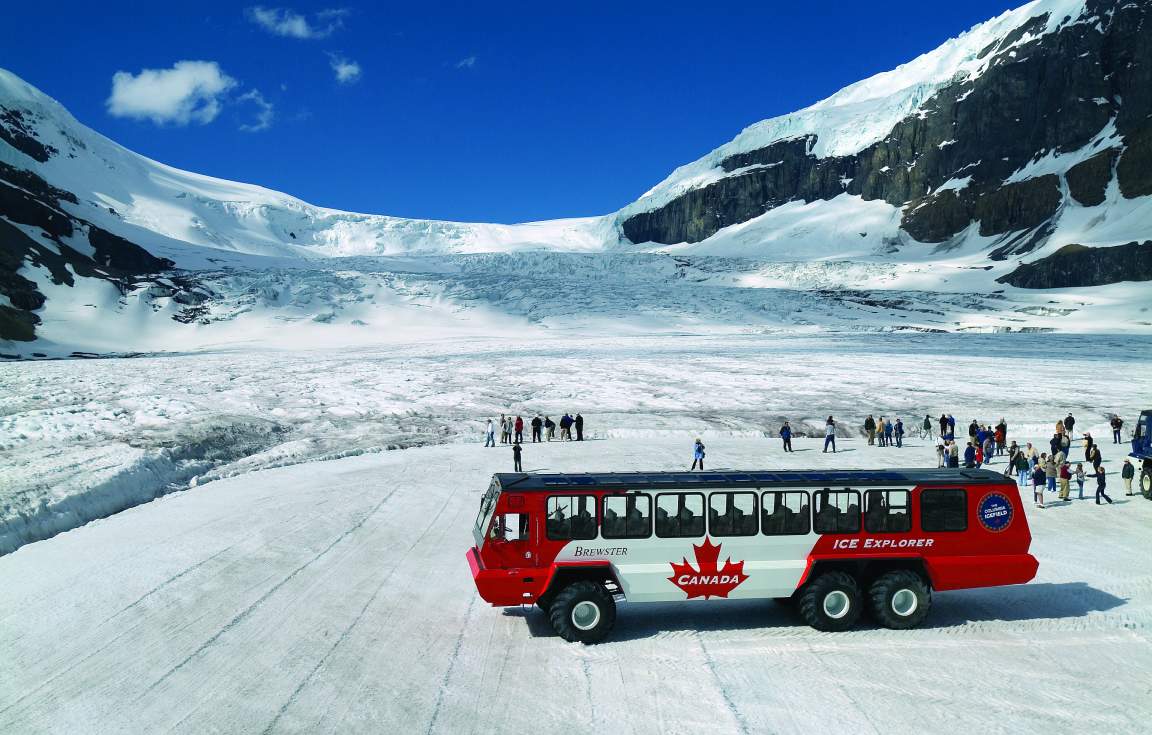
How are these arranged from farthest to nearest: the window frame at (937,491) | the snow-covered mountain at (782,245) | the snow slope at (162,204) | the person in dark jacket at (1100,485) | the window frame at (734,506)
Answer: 1. the snow slope at (162,204)
2. the snow-covered mountain at (782,245)
3. the person in dark jacket at (1100,485)
4. the window frame at (937,491)
5. the window frame at (734,506)

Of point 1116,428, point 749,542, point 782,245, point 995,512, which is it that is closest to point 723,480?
point 749,542

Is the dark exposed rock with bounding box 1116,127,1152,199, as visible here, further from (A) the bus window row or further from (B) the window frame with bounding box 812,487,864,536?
(B) the window frame with bounding box 812,487,864,536

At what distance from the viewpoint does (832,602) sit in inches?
408

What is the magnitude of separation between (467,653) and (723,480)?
13.4 ft

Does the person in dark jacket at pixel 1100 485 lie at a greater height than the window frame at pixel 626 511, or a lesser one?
lesser

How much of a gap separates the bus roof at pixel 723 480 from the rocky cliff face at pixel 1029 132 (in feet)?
458

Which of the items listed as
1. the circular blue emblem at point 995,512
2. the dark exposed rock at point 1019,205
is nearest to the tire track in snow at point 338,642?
the circular blue emblem at point 995,512

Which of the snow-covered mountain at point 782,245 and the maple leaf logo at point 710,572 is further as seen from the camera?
the snow-covered mountain at point 782,245

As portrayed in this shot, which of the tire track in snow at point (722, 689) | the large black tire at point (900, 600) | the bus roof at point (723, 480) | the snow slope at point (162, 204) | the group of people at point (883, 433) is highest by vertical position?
the snow slope at point (162, 204)

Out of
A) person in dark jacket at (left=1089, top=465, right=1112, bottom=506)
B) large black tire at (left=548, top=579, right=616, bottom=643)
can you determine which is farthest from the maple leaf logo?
person in dark jacket at (left=1089, top=465, right=1112, bottom=506)

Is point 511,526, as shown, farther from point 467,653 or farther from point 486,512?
point 467,653

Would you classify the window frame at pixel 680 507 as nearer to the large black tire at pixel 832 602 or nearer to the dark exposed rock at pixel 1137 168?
the large black tire at pixel 832 602

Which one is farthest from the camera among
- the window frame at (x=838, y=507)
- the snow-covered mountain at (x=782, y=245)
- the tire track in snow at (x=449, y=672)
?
the snow-covered mountain at (x=782, y=245)

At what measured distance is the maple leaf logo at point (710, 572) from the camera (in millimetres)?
10180
